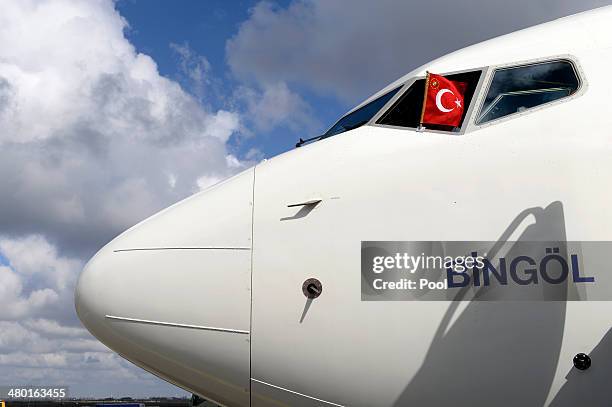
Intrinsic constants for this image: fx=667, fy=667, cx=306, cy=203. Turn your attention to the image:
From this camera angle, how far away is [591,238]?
23.1ft

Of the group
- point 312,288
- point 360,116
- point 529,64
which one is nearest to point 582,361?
point 312,288

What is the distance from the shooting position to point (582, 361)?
267 inches

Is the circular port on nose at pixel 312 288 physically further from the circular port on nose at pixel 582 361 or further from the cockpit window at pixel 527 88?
the circular port on nose at pixel 582 361

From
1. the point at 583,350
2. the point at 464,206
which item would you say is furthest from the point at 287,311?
the point at 583,350

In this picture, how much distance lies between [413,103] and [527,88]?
132 cm

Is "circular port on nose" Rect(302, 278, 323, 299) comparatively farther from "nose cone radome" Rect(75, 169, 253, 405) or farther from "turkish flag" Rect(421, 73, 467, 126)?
"turkish flag" Rect(421, 73, 467, 126)

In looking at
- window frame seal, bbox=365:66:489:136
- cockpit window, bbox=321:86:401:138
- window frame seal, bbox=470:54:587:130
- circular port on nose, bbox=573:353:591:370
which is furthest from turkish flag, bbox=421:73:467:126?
circular port on nose, bbox=573:353:591:370

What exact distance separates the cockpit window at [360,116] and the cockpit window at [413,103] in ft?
0.72

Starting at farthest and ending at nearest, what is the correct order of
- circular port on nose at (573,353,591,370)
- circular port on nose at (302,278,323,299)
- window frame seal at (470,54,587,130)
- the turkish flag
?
the turkish flag → window frame seal at (470,54,587,130) → circular port on nose at (302,278,323,299) → circular port on nose at (573,353,591,370)

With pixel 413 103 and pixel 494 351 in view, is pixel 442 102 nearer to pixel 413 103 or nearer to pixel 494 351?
pixel 413 103

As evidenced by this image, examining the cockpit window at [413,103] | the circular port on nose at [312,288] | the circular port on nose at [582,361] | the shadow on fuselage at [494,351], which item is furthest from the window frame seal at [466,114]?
the circular port on nose at [582,361]

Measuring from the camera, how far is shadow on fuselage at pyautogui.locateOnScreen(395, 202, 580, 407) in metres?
6.83

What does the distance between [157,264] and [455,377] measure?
339cm

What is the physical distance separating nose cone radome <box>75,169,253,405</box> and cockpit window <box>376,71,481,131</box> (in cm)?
193
